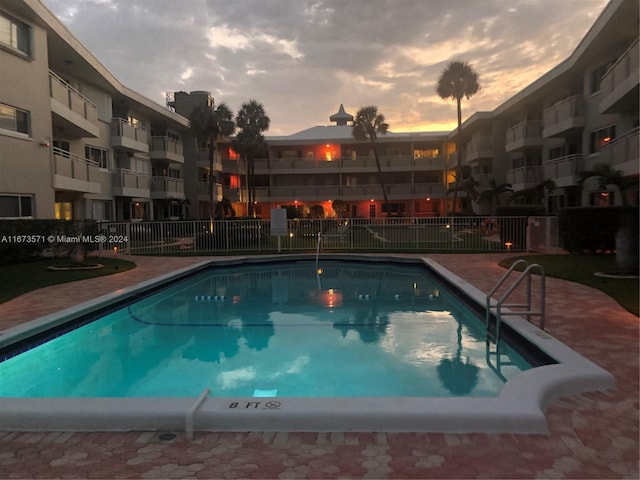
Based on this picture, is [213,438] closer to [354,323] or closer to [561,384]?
[561,384]

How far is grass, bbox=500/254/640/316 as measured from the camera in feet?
28.5

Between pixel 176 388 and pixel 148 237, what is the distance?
16.0 metres

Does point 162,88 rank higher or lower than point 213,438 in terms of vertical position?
higher

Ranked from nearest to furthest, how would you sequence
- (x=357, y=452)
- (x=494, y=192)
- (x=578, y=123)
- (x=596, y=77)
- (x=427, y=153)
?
(x=357, y=452)
(x=596, y=77)
(x=578, y=123)
(x=494, y=192)
(x=427, y=153)

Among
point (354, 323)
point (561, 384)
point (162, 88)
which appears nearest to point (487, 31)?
point (354, 323)

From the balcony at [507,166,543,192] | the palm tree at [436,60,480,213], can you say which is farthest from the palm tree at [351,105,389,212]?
the balcony at [507,166,543,192]

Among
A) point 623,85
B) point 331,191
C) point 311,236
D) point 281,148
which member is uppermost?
A: point 281,148

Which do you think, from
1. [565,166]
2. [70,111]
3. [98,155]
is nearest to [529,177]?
[565,166]

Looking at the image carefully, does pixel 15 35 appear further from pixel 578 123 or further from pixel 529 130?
pixel 529 130

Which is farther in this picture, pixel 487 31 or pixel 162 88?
pixel 162 88

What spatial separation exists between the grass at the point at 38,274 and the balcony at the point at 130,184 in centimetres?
975

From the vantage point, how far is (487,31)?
13.8 metres

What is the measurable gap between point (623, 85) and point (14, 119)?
2092cm

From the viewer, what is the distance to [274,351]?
24.3 ft
